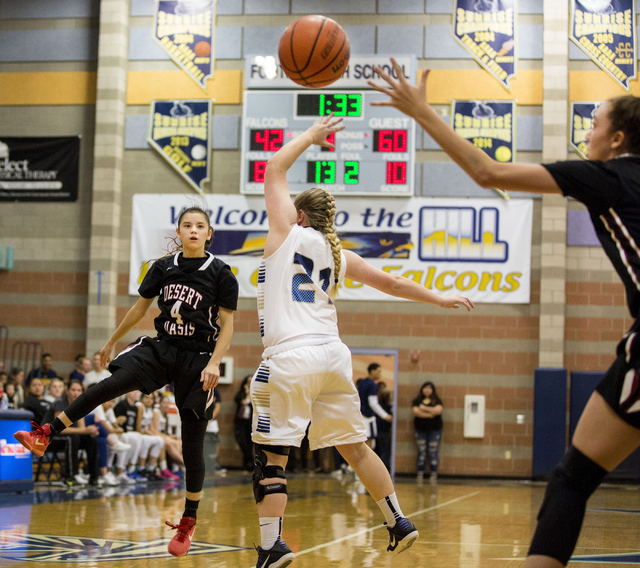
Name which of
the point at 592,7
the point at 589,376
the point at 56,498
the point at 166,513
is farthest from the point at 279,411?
the point at 592,7

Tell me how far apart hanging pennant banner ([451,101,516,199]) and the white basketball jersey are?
1148 centimetres

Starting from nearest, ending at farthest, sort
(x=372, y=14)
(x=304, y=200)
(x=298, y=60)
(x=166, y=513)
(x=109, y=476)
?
(x=304, y=200), (x=298, y=60), (x=166, y=513), (x=109, y=476), (x=372, y=14)

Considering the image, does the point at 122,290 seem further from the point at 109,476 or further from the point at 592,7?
the point at 592,7

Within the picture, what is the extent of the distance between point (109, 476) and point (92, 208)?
263 inches

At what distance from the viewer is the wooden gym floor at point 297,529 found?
4.61 m

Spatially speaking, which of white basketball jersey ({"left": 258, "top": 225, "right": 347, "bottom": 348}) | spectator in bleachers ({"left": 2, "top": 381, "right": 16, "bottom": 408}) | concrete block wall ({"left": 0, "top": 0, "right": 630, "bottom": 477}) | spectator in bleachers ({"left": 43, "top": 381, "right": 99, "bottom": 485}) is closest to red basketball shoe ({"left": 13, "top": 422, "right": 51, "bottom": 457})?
white basketball jersey ({"left": 258, "top": 225, "right": 347, "bottom": 348})

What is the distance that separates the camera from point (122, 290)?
15.0 m

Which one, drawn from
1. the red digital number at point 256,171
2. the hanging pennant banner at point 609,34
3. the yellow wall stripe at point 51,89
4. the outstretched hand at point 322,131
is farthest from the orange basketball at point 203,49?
the outstretched hand at point 322,131

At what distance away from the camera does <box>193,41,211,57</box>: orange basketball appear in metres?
15.2

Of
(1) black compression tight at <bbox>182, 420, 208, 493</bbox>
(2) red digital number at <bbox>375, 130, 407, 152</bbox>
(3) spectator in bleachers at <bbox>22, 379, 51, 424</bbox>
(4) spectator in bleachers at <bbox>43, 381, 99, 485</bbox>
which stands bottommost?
(4) spectator in bleachers at <bbox>43, 381, 99, 485</bbox>

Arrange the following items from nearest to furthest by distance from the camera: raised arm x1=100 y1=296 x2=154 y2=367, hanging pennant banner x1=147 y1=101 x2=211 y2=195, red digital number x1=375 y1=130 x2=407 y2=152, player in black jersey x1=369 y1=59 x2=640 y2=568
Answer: player in black jersey x1=369 y1=59 x2=640 y2=568
raised arm x1=100 y1=296 x2=154 y2=367
red digital number x1=375 y1=130 x2=407 y2=152
hanging pennant banner x1=147 y1=101 x2=211 y2=195

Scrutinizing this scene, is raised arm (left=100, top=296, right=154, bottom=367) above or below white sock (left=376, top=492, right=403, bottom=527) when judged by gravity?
above

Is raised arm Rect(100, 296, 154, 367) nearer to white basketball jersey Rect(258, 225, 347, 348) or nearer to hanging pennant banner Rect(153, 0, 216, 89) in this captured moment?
white basketball jersey Rect(258, 225, 347, 348)

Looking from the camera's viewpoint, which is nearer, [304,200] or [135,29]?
[304,200]
